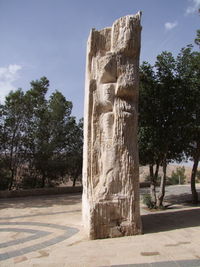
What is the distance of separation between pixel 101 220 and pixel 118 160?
54.5 inches

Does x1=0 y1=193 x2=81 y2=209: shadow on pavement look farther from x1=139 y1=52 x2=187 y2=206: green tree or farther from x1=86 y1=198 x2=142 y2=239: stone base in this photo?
x1=86 y1=198 x2=142 y2=239: stone base

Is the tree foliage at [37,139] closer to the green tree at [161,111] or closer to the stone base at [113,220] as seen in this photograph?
the green tree at [161,111]

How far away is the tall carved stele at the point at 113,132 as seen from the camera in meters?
5.22

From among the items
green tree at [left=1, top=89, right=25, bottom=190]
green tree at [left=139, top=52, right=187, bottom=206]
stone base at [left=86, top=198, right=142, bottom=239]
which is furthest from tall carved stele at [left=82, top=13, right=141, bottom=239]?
green tree at [left=1, top=89, right=25, bottom=190]

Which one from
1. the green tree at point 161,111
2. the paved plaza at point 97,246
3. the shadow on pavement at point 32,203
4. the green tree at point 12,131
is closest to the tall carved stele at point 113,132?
the paved plaza at point 97,246

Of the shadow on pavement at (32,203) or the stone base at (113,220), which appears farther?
the shadow on pavement at (32,203)

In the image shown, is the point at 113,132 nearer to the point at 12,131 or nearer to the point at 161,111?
the point at 161,111

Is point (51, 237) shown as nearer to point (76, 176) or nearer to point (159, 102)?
point (159, 102)

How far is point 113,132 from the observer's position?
18.1 ft

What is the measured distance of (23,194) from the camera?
13.9 meters

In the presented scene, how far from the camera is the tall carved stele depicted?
17.1ft

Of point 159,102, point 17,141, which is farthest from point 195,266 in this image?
point 17,141

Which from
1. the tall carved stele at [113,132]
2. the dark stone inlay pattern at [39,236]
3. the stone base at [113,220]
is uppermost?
the tall carved stele at [113,132]

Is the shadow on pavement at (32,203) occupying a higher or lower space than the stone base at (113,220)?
lower
